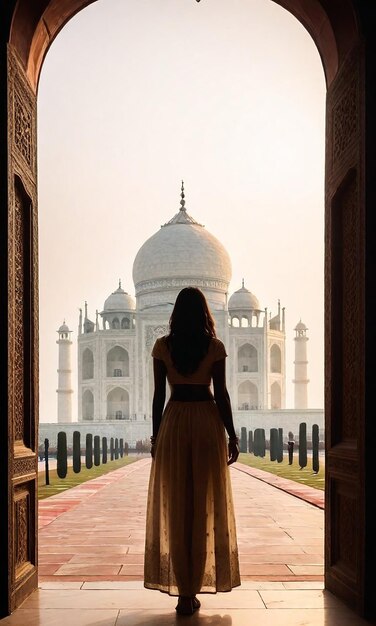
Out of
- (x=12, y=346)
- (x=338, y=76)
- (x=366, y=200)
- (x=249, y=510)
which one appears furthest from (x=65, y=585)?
(x=249, y=510)

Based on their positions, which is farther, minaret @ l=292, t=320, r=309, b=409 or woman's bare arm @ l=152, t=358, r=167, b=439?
minaret @ l=292, t=320, r=309, b=409

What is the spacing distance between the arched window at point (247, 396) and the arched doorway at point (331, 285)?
104 feet

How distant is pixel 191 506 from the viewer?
10.2ft

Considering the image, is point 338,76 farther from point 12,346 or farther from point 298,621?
point 298,621

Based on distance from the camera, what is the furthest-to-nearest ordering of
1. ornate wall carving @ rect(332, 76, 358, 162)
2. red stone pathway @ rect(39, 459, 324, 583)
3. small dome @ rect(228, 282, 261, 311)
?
small dome @ rect(228, 282, 261, 311), red stone pathway @ rect(39, 459, 324, 583), ornate wall carving @ rect(332, 76, 358, 162)

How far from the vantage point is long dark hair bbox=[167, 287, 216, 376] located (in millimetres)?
3143

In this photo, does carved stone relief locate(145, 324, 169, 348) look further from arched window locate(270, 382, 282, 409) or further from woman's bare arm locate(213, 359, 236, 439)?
woman's bare arm locate(213, 359, 236, 439)

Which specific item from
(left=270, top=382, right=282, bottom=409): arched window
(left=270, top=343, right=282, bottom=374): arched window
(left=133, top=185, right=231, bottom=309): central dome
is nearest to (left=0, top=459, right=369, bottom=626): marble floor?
(left=133, top=185, right=231, bottom=309): central dome

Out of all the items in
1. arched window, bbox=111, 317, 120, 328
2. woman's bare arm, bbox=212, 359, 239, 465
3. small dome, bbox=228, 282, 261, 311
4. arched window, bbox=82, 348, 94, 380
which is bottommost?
arched window, bbox=82, 348, 94, 380

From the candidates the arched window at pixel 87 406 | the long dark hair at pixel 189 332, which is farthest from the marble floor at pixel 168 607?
the arched window at pixel 87 406

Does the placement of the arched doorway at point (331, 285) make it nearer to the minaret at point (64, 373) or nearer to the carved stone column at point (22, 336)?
the carved stone column at point (22, 336)

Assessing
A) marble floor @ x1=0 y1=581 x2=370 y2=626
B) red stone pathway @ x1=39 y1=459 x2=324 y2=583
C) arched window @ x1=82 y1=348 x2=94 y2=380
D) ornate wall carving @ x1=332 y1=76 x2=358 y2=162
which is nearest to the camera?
marble floor @ x1=0 y1=581 x2=370 y2=626

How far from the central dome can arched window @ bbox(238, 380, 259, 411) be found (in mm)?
3542

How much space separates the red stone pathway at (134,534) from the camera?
3898 millimetres
